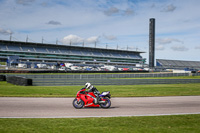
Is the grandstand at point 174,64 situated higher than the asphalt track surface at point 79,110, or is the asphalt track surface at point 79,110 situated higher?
the grandstand at point 174,64

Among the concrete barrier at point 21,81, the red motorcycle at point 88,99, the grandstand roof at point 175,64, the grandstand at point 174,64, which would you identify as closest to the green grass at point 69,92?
the concrete barrier at point 21,81

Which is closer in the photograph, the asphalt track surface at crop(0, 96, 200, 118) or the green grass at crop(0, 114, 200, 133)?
the green grass at crop(0, 114, 200, 133)

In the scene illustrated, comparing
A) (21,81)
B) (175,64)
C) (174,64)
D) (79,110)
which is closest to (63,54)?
(174,64)

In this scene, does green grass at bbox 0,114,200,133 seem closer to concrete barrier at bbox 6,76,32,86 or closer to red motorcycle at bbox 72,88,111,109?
red motorcycle at bbox 72,88,111,109

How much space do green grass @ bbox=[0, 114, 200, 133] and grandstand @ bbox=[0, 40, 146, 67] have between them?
3911 inches

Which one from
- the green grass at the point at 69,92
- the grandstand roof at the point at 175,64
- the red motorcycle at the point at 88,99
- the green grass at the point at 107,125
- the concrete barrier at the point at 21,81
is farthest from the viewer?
the grandstand roof at the point at 175,64

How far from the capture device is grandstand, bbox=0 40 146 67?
115m

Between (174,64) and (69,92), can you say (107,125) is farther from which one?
(174,64)

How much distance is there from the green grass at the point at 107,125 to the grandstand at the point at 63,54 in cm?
9934

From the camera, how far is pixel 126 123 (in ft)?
26.5

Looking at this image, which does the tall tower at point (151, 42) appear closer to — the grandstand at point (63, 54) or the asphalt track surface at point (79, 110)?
the grandstand at point (63, 54)

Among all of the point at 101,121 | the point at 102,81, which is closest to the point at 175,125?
the point at 101,121

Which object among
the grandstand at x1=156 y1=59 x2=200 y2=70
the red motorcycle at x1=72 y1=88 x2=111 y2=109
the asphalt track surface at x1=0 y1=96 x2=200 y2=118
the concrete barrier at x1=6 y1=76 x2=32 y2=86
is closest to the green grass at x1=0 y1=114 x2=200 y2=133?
the asphalt track surface at x1=0 y1=96 x2=200 y2=118

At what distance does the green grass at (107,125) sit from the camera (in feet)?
23.0
